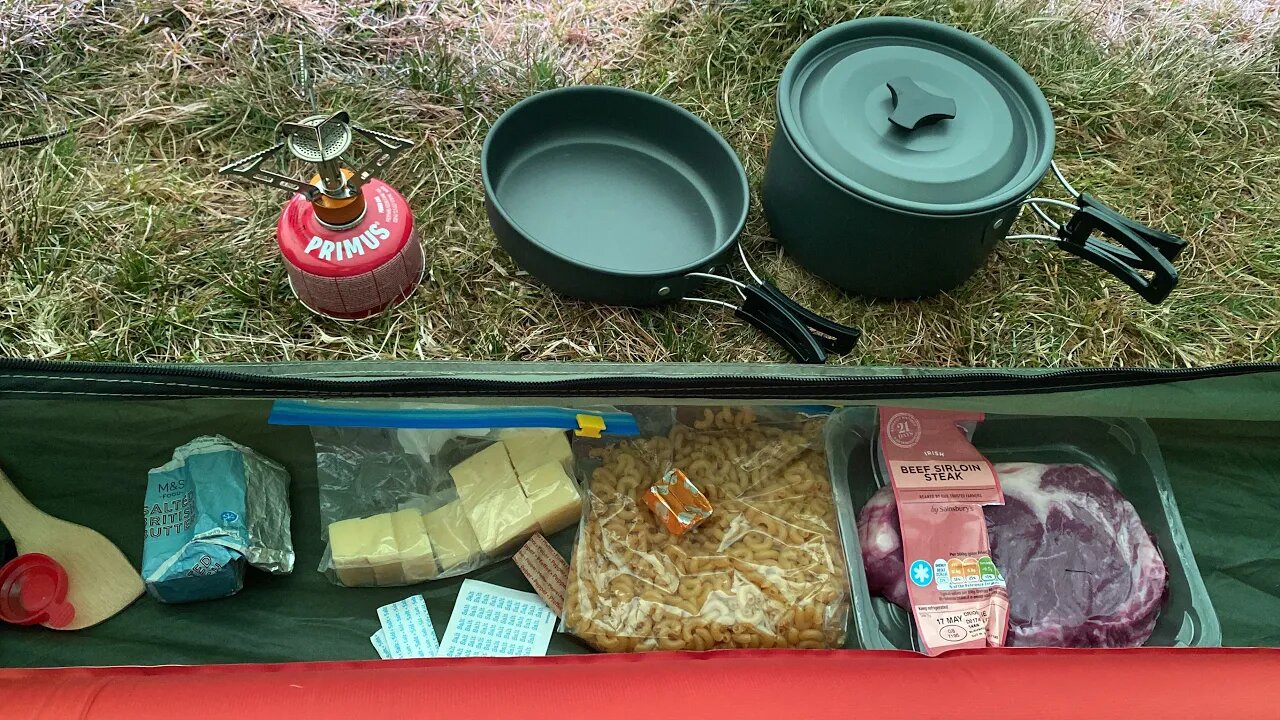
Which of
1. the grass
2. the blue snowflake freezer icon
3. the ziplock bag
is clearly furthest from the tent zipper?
the grass

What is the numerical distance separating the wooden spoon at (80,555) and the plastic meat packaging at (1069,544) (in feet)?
2.96

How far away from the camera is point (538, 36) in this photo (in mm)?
1747

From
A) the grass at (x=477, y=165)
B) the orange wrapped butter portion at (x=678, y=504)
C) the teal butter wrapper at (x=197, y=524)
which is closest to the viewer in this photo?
the teal butter wrapper at (x=197, y=524)

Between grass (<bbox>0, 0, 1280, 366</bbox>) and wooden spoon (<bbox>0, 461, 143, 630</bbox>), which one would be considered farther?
grass (<bbox>0, 0, 1280, 366</bbox>)

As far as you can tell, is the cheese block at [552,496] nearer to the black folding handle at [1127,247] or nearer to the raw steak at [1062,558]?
the raw steak at [1062,558]

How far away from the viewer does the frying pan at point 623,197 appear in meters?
1.31

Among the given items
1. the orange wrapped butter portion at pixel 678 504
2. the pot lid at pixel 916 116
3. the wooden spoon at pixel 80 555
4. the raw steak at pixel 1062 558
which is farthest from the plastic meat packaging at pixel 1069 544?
the wooden spoon at pixel 80 555

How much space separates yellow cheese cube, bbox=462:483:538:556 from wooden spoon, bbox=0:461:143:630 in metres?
0.40

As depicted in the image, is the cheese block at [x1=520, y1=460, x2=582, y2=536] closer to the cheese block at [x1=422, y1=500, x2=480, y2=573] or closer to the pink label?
the cheese block at [x1=422, y1=500, x2=480, y2=573]

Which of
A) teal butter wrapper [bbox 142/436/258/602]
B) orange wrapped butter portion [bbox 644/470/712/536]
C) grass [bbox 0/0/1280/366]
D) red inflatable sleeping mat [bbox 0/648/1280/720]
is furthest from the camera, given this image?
grass [bbox 0/0/1280/366]

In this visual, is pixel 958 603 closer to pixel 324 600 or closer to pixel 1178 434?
pixel 1178 434

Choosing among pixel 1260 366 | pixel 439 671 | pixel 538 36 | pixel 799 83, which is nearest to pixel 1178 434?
pixel 1260 366

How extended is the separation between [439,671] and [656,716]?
0.23m

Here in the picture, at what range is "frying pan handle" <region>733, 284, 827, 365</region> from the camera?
1.28 meters
